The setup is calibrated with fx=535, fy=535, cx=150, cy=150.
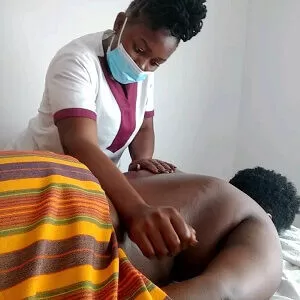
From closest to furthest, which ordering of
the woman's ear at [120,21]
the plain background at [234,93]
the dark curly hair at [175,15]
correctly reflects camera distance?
the dark curly hair at [175,15] → the woman's ear at [120,21] → the plain background at [234,93]

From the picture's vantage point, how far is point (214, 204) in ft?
3.59

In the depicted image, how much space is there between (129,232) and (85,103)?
46 cm

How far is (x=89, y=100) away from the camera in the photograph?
1345mm

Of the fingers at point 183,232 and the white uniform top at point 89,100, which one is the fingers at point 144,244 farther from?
the white uniform top at point 89,100

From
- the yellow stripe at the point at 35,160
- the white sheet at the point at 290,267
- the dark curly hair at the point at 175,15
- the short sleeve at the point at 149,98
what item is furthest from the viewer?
the short sleeve at the point at 149,98

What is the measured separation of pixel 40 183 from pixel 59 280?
16cm

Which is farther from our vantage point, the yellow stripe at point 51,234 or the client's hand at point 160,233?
the client's hand at point 160,233

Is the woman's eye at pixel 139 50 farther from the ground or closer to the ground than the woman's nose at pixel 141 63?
farther from the ground

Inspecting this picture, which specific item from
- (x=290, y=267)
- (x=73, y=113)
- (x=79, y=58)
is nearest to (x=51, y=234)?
(x=73, y=113)

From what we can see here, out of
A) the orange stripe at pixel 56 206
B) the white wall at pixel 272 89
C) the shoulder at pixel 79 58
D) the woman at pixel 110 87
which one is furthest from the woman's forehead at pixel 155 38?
the white wall at pixel 272 89

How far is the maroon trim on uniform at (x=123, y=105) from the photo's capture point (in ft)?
4.92

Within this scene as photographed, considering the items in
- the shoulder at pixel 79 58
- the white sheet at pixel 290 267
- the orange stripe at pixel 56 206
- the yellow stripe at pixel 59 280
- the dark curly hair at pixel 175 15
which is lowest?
the white sheet at pixel 290 267

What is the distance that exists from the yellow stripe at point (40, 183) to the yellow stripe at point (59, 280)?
137mm

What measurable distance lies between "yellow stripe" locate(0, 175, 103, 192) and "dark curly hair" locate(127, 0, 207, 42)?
2.00 ft
